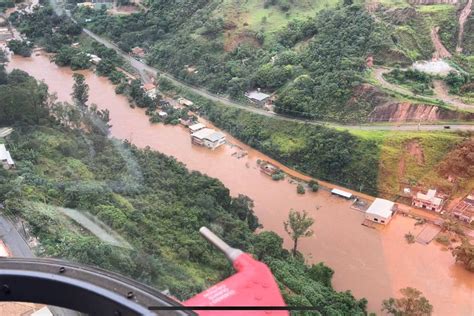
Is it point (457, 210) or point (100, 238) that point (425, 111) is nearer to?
point (457, 210)

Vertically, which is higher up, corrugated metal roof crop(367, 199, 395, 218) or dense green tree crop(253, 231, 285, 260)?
dense green tree crop(253, 231, 285, 260)

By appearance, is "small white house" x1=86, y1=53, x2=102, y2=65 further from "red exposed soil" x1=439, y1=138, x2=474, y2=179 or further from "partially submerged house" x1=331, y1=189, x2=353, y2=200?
"red exposed soil" x1=439, y1=138, x2=474, y2=179

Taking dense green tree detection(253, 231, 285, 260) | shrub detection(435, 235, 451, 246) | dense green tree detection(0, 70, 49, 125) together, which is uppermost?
dense green tree detection(0, 70, 49, 125)

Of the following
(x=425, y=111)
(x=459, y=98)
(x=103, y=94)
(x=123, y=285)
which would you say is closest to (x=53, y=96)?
(x=103, y=94)

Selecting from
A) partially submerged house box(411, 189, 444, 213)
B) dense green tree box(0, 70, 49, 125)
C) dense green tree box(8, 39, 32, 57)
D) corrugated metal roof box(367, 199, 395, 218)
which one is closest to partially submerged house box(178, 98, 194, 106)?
dense green tree box(0, 70, 49, 125)

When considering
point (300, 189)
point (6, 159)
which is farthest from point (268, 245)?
point (6, 159)

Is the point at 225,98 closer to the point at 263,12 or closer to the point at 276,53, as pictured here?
the point at 276,53
